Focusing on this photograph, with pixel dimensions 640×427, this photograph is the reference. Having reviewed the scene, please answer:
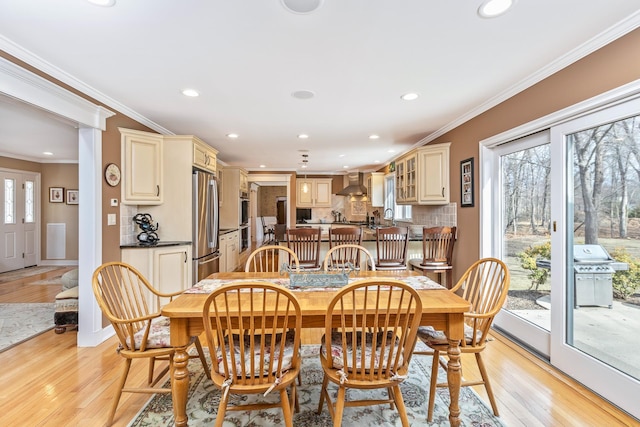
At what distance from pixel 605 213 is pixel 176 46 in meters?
3.12

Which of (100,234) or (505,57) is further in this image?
(100,234)

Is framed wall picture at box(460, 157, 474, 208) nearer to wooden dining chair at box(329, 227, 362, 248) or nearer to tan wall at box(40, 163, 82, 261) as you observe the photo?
wooden dining chair at box(329, 227, 362, 248)

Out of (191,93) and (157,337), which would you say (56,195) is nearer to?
(191,93)

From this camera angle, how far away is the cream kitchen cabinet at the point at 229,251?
531cm

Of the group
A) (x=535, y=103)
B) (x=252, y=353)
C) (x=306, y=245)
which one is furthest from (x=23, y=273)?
(x=535, y=103)

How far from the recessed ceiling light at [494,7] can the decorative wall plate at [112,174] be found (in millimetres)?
3364

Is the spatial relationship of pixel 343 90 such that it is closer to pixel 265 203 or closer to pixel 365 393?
pixel 365 393

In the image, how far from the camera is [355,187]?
789 centimetres

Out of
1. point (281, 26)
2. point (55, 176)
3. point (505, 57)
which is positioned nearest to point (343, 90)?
point (281, 26)

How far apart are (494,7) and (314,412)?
255cm

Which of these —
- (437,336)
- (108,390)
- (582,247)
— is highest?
(582,247)

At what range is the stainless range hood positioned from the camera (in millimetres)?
7805

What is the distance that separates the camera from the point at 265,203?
40.1 feet

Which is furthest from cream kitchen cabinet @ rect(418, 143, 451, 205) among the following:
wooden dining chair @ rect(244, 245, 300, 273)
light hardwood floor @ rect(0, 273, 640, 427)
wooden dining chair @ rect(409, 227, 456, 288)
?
wooden dining chair @ rect(244, 245, 300, 273)
